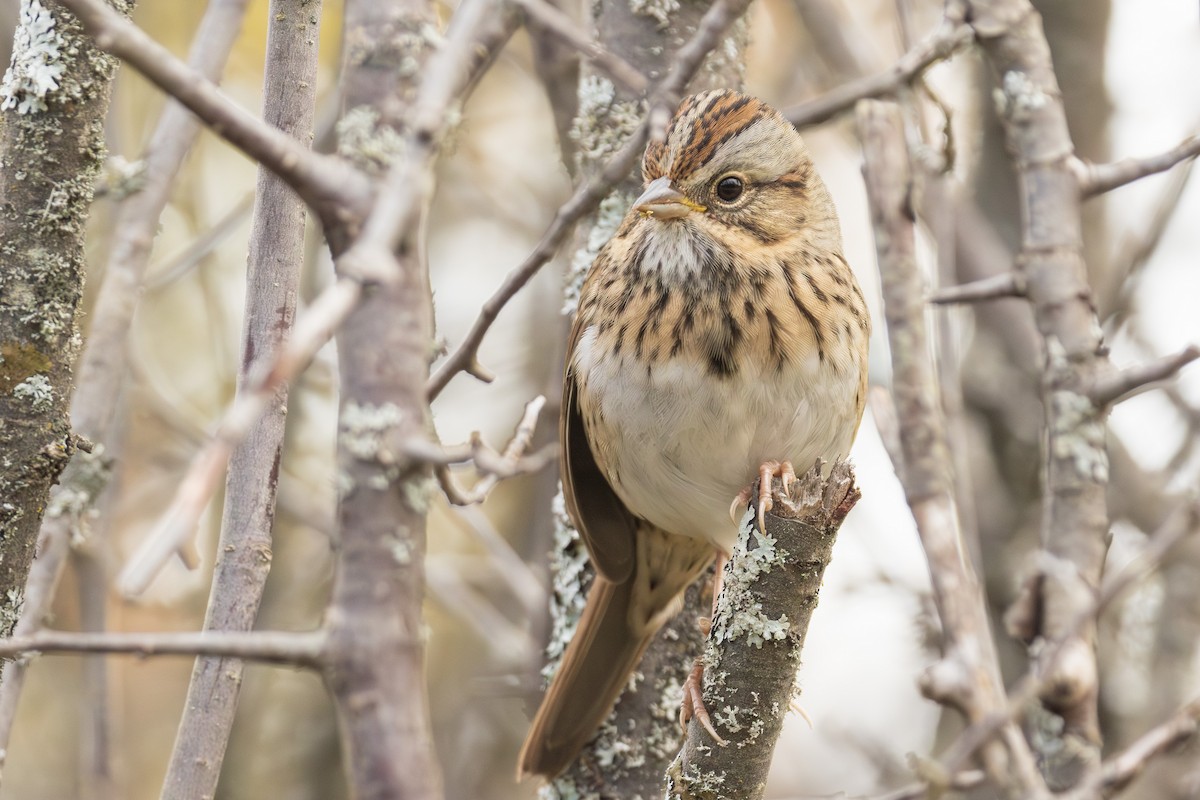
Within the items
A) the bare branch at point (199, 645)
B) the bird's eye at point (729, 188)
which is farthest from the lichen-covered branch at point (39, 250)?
the bird's eye at point (729, 188)

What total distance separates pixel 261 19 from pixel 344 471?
4.20 m

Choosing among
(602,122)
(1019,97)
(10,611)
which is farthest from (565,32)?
(602,122)

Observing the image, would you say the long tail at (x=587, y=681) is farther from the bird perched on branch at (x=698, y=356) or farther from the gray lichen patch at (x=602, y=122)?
the gray lichen patch at (x=602, y=122)

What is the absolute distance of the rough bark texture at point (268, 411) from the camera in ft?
6.80

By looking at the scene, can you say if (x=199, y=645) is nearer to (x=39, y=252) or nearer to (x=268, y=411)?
(x=268, y=411)

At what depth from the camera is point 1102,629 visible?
186 inches

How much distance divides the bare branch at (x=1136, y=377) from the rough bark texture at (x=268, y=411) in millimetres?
1401

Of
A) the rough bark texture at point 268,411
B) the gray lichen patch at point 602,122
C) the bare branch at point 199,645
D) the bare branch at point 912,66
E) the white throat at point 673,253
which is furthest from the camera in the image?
the gray lichen patch at point 602,122

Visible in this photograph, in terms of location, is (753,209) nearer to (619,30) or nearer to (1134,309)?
(619,30)

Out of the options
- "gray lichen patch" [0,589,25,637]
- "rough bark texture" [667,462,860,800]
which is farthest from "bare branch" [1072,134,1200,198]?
"gray lichen patch" [0,589,25,637]

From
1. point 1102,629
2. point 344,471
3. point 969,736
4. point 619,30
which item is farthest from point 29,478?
point 1102,629

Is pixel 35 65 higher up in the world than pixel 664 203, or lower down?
lower down

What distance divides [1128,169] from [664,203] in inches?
36.3

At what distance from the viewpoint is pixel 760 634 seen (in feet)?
7.31
